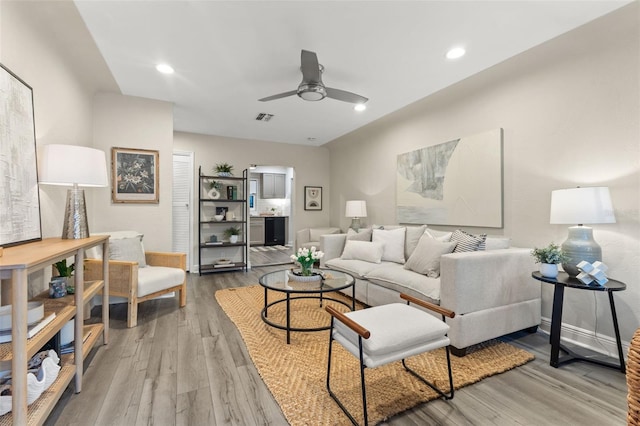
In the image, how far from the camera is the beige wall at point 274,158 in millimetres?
5215

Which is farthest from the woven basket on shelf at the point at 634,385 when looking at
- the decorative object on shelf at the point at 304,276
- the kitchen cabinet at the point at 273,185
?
the kitchen cabinet at the point at 273,185

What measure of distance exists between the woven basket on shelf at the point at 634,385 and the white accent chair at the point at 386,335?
79 cm

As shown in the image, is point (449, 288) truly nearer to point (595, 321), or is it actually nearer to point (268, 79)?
point (595, 321)

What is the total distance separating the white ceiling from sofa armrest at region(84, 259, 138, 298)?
6.21ft

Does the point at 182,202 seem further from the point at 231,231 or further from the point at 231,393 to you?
the point at 231,393

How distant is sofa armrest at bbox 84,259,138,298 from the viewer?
2783 mm

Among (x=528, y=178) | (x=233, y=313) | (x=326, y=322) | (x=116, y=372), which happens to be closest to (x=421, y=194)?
(x=528, y=178)

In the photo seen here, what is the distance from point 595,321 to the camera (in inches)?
90.3

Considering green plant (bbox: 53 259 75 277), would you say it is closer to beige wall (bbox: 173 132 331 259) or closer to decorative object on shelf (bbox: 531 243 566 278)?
beige wall (bbox: 173 132 331 259)

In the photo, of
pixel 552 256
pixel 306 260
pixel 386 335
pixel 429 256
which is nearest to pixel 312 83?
pixel 306 260

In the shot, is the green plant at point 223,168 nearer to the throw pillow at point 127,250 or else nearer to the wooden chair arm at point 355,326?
the throw pillow at point 127,250

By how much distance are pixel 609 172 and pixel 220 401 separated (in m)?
3.14

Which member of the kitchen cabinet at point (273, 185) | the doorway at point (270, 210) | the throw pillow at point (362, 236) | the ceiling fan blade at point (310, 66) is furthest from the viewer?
the kitchen cabinet at point (273, 185)

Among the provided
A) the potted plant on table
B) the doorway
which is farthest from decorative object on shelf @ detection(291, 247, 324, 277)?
the doorway
